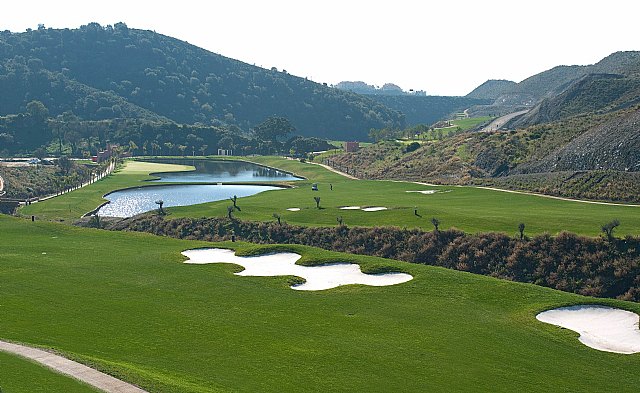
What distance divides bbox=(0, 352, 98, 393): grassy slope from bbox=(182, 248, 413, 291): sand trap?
15534 millimetres

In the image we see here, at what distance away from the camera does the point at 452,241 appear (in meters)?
45.9

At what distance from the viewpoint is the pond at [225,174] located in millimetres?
122750

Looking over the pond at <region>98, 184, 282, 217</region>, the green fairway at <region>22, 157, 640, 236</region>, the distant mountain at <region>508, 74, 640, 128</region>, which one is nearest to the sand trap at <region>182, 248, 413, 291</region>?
the green fairway at <region>22, 157, 640, 236</region>

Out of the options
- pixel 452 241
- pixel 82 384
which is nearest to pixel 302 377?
pixel 82 384

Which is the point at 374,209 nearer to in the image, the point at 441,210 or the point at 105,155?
the point at 441,210

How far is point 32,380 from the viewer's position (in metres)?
18.6

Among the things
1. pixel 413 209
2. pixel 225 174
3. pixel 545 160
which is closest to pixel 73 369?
pixel 413 209

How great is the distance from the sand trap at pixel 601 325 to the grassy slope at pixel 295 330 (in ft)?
2.02

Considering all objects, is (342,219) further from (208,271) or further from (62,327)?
(62,327)

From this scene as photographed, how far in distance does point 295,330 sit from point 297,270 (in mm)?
11686

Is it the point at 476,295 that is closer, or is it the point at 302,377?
the point at 302,377

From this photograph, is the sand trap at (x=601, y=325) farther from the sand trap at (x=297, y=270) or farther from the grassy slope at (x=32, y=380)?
the grassy slope at (x=32, y=380)

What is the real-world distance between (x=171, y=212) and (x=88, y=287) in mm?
38195

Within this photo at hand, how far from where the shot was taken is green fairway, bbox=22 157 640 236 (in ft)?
154
